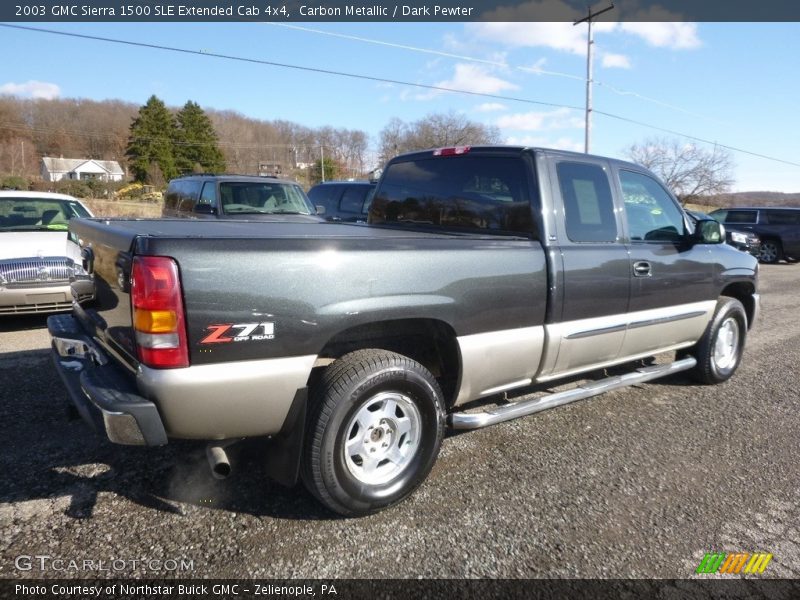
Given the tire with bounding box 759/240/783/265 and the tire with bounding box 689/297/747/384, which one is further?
the tire with bounding box 759/240/783/265

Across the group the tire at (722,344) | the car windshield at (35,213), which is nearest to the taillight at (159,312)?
the tire at (722,344)

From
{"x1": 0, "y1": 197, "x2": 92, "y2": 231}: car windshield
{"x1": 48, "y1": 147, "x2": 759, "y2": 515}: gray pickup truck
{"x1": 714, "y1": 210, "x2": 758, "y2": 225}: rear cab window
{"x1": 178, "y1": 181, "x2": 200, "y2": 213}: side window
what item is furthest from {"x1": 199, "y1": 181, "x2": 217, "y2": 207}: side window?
{"x1": 714, "y1": 210, "x2": 758, "y2": 225}: rear cab window

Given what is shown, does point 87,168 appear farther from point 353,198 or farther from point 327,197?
point 353,198

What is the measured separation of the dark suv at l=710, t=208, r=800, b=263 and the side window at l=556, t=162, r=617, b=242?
17.5 meters

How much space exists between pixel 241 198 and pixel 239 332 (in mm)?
7410

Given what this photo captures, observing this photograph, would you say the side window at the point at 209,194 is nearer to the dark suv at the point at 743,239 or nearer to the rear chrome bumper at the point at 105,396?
the rear chrome bumper at the point at 105,396

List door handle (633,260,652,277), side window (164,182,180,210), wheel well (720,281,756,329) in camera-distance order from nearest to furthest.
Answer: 1. door handle (633,260,652,277)
2. wheel well (720,281,756,329)
3. side window (164,182,180,210)

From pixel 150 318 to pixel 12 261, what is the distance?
4.91m

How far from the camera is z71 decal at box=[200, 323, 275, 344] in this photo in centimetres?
226

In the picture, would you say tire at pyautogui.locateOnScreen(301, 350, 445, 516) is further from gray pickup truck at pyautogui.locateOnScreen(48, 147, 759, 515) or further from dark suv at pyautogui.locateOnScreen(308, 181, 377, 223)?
dark suv at pyautogui.locateOnScreen(308, 181, 377, 223)

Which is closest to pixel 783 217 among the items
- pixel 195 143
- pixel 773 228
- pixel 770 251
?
pixel 773 228

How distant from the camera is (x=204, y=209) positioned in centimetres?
912

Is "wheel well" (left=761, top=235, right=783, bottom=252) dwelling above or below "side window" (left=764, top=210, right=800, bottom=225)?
below

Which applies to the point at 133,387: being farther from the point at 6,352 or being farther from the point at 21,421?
the point at 6,352
